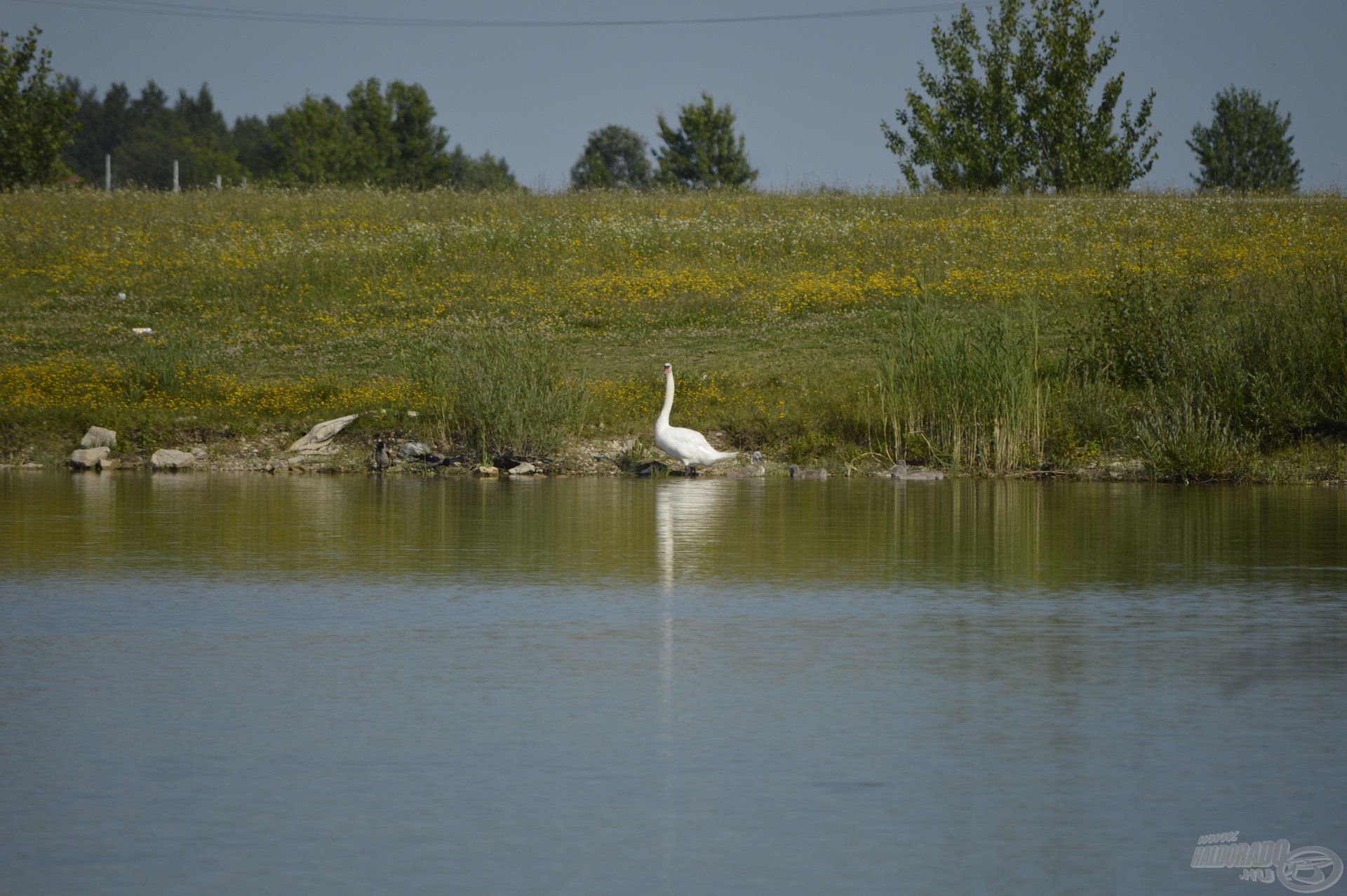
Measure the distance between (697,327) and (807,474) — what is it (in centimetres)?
1109

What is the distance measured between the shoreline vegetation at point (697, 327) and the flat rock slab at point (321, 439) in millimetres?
390

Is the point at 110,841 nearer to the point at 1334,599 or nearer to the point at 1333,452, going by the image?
the point at 1334,599

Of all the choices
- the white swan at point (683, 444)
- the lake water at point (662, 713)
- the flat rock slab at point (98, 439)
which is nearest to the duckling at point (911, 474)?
the white swan at point (683, 444)

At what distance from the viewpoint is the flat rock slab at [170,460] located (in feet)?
82.7

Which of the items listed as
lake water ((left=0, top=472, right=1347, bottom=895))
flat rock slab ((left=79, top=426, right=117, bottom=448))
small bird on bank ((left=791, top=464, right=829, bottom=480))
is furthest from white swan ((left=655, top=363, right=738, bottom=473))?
flat rock slab ((left=79, top=426, right=117, bottom=448))

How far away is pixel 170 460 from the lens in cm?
2523

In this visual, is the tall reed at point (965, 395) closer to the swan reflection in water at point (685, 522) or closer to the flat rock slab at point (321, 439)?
the swan reflection in water at point (685, 522)

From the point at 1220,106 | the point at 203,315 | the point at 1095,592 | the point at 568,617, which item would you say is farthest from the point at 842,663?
the point at 1220,106

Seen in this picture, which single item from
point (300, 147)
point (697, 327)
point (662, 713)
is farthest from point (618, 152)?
point (662, 713)

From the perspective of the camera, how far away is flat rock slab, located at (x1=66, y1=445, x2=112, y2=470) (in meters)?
25.2

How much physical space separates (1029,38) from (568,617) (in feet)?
193

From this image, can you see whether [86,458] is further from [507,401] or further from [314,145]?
[314,145]

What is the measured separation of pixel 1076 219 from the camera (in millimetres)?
43688

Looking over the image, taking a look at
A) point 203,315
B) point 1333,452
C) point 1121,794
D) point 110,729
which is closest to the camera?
point 1121,794
